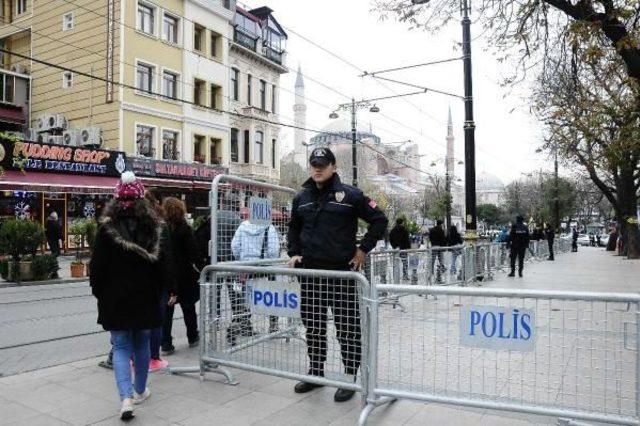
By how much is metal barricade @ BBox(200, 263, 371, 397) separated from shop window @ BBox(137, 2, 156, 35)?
24.8 metres

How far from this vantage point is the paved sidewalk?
4.17 m

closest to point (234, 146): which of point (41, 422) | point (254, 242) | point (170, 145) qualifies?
point (170, 145)

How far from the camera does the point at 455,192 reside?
111 meters

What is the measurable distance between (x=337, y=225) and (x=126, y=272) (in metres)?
1.75

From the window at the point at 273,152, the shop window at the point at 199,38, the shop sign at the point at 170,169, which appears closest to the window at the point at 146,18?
the shop window at the point at 199,38

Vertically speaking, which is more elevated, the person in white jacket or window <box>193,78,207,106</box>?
window <box>193,78,207,106</box>

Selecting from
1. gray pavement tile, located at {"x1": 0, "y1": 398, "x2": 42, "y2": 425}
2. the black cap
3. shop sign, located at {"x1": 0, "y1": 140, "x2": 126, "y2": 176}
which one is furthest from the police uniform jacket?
shop sign, located at {"x1": 0, "y1": 140, "x2": 126, "y2": 176}

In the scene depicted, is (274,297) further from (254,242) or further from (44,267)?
(44,267)

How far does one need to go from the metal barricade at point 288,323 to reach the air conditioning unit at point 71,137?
24.1 metres

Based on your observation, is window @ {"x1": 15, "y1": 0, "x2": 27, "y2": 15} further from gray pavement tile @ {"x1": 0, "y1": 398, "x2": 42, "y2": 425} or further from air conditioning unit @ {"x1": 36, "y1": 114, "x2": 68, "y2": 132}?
gray pavement tile @ {"x1": 0, "y1": 398, "x2": 42, "y2": 425}

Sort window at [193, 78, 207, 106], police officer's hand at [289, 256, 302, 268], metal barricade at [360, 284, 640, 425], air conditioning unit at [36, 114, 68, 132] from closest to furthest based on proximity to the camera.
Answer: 1. metal barricade at [360, 284, 640, 425]
2. police officer's hand at [289, 256, 302, 268]
3. air conditioning unit at [36, 114, 68, 132]
4. window at [193, 78, 207, 106]

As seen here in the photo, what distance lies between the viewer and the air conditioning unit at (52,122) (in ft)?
88.8

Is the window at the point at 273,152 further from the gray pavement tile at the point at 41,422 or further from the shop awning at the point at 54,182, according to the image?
the gray pavement tile at the point at 41,422

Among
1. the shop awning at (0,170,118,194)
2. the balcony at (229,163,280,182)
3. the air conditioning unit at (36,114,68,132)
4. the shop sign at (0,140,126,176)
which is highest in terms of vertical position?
the air conditioning unit at (36,114,68,132)
